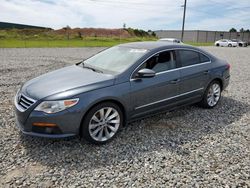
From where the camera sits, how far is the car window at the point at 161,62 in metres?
3.92

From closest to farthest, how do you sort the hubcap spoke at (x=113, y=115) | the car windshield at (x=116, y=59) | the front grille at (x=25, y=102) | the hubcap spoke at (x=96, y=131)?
the front grille at (x=25, y=102)
the hubcap spoke at (x=96, y=131)
the hubcap spoke at (x=113, y=115)
the car windshield at (x=116, y=59)

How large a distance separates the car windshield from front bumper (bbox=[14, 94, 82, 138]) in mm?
1096

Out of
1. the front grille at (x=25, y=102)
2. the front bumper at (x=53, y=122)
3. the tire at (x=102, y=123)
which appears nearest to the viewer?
the front bumper at (x=53, y=122)

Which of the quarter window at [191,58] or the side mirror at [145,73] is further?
the quarter window at [191,58]

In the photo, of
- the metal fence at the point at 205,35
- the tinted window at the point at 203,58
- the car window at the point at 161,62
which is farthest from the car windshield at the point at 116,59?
the metal fence at the point at 205,35

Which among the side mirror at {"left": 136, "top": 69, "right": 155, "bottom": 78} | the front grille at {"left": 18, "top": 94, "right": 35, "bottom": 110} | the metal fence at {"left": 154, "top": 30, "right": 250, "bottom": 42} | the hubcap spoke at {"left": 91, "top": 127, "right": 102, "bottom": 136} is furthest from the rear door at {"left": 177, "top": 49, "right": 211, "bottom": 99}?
the metal fence at {"left": 154, "top": 30, "right": 250, "bottom": 42}

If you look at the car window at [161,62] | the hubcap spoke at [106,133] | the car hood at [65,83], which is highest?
the car window at [161,62]

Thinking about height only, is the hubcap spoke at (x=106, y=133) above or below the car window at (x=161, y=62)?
below

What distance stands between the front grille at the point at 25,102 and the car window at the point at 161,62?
1.80 m

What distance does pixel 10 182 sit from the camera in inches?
103

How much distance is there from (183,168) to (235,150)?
1.03 metres

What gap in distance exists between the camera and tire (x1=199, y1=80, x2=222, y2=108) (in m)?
4.93

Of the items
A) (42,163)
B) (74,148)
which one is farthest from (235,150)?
(42,163)

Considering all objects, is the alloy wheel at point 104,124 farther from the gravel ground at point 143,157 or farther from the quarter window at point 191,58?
the quarter window at point 191,58
